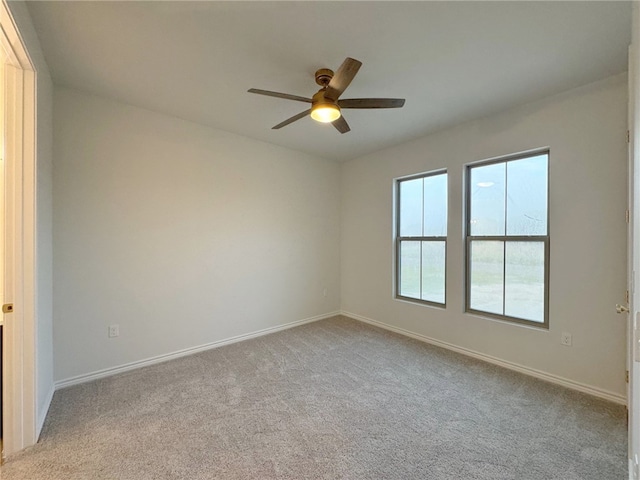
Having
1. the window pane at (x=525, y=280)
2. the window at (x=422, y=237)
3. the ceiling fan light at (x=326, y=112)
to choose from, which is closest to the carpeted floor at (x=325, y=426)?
the window pane at (x=525, y=280)

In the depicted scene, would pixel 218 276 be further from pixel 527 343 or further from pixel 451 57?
pixel 527 343

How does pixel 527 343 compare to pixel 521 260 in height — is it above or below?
below

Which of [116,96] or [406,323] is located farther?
[406,323]

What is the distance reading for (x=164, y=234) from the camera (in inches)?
117

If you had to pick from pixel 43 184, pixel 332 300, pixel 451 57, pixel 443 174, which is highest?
pixel 451 57

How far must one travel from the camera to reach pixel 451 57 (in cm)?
201

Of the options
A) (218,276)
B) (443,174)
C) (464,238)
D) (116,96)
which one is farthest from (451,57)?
(218,276)

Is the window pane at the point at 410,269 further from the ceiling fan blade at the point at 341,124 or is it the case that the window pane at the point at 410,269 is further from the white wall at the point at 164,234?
the ceiling fan blade at the point at 341,124

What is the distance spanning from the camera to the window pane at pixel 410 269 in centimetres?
378

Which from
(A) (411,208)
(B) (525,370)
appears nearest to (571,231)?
(B) (525,370)

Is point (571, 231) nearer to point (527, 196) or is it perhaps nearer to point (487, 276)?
point (527, 196)

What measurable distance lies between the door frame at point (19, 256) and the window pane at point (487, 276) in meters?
3.87

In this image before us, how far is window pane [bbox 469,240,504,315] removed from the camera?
2967mm

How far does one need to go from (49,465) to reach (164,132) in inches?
111
